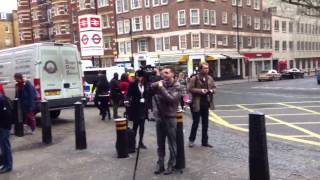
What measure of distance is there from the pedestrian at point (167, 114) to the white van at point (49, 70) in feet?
25.1

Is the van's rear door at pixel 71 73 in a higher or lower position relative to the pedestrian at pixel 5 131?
higher

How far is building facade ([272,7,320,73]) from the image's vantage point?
67.6 meters

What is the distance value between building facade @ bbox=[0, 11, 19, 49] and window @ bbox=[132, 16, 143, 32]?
168 feet

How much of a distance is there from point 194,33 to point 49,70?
37022 mm

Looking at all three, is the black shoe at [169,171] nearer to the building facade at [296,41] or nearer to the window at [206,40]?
the window at [206,40]

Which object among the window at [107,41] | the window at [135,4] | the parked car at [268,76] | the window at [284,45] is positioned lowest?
the parked car at [268,76]

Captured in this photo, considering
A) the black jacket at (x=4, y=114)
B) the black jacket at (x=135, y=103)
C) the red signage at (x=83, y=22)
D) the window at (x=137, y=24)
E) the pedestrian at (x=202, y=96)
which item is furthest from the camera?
the window at (x=137, y=24)

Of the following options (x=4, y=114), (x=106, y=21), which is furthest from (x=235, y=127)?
(x=106, y=21)

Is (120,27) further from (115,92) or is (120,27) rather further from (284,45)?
(115,92)

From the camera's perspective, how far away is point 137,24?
5550 cm

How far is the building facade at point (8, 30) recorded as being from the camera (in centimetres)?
9725

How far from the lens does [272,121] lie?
41.9 ft

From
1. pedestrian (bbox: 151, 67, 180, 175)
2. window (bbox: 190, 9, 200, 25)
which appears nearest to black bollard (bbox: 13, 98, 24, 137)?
pedestrian (bbox: 151, 67, 180, 175)

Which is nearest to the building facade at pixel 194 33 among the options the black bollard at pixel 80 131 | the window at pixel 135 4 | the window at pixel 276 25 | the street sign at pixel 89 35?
the window at pixel 135 4
